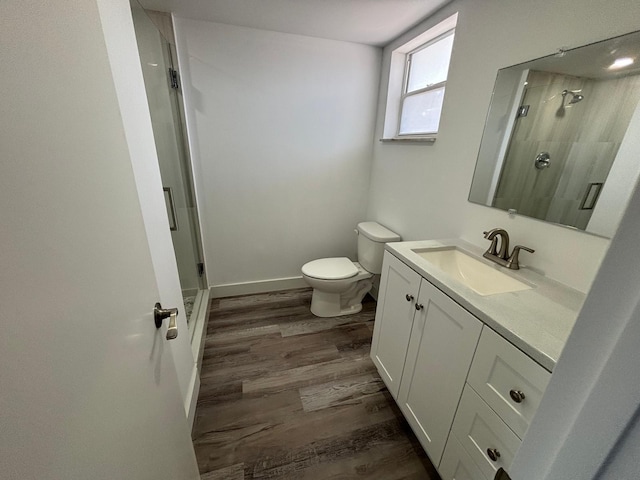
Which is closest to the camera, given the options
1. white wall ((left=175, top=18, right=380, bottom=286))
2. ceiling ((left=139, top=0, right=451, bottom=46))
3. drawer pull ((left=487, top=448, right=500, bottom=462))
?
drawer pull ((left=487, top=448, right=500, bottom=462))

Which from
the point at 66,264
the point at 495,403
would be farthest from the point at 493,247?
the point at 66,264

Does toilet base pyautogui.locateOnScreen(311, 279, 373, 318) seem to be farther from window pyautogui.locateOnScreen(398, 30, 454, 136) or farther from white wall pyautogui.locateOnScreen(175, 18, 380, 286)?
window pyautogui.locateOnScreen(398, 30, 454, 136)

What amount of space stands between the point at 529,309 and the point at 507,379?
250 millimetres

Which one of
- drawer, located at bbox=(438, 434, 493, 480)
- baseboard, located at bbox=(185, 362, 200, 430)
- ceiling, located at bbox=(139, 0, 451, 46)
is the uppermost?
ceiling, located at bbox=(139, 0, 451, 46)

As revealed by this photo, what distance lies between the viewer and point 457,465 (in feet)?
3.15

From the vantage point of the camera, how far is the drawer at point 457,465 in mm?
887

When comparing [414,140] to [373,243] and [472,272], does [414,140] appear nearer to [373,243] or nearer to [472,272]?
[373,243]

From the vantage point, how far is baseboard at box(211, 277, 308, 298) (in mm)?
2396

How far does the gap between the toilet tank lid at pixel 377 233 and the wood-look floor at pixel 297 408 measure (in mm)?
753

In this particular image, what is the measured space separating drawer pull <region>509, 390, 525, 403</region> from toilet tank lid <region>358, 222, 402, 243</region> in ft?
4.35

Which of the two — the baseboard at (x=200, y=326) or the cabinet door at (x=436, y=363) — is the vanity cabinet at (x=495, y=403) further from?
the baseboard at (x=200, y=326)

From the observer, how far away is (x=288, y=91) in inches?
78.7

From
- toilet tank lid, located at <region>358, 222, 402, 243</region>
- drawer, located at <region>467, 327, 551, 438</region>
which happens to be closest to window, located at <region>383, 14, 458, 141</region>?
toilet tank lid, located at <region>358, 222, 402, 243</region>

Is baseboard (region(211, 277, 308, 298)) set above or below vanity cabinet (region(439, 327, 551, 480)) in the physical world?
below
